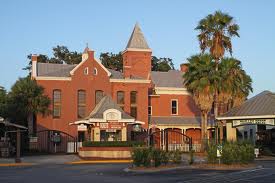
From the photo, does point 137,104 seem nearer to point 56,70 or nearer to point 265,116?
point 56,70

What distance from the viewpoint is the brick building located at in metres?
49.4

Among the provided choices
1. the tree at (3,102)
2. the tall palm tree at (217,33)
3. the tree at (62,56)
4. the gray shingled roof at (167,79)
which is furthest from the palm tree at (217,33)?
the tree at (62,56)

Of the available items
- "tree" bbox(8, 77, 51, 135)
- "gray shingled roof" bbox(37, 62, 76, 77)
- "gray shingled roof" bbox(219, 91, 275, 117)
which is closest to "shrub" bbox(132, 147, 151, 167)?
"gray shingled roof" bbox(219, 91, 275, 117)

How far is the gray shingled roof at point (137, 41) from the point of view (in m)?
61.9

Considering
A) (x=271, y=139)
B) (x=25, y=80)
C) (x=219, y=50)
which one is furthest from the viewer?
(x=25, y=80)

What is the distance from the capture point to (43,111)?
51.3 m

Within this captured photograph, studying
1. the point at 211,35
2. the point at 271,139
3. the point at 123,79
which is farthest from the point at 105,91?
the point at 271,139

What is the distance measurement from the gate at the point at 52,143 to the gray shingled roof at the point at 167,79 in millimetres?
14534

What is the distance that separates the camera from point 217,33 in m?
46.9

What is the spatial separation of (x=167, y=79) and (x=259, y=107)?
23.6 m

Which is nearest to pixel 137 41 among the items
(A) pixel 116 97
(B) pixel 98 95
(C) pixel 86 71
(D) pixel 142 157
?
(A) pixel 116 97

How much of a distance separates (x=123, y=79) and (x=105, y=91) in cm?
261

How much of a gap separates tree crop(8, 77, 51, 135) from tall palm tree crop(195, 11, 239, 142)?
669 inches

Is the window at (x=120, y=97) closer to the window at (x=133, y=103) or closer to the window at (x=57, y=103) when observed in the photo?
the window at (x=133, y=103)
